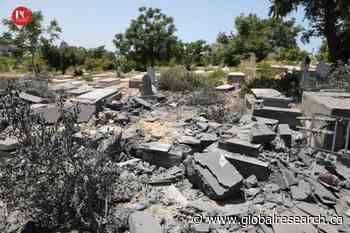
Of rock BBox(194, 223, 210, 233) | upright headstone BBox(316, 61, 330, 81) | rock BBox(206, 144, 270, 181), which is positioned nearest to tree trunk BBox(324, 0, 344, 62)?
upright headstone BBox(316, 61, 330, 81)

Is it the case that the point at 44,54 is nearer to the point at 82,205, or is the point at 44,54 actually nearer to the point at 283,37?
the point at 82,205

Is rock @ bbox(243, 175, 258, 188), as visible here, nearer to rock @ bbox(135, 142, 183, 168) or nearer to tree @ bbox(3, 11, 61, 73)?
rock @ bbox(135, 142, 183, 168)

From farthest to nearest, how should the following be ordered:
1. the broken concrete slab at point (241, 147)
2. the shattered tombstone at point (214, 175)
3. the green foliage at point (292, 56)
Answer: the green foliage at point (292, 56)
the broken concrete slab at point (241, 147)
the shattered tombstone at point (214, 175)

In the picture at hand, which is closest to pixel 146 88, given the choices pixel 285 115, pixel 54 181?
pixel 285 115

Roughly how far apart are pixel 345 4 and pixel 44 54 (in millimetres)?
16685

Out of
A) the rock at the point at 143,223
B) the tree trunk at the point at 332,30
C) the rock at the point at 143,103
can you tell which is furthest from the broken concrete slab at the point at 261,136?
the tree trunk at the point at 332,30

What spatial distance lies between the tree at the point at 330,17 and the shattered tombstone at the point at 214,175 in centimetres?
889

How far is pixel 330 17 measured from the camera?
10297mm

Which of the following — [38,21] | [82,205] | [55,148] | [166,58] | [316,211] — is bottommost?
[316,211]

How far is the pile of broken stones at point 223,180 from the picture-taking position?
2.74 metres

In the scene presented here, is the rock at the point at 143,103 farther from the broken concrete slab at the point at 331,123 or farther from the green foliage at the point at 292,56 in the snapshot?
A: the green foliage at the point at 292,56

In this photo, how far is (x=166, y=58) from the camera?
2336 centimetres

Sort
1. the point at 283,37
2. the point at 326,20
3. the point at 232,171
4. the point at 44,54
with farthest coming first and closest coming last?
the point at 283,37
the point at 44,54
the point at 326,20
the point at 232,171

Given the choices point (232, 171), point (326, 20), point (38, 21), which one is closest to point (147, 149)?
point (232, 171)
